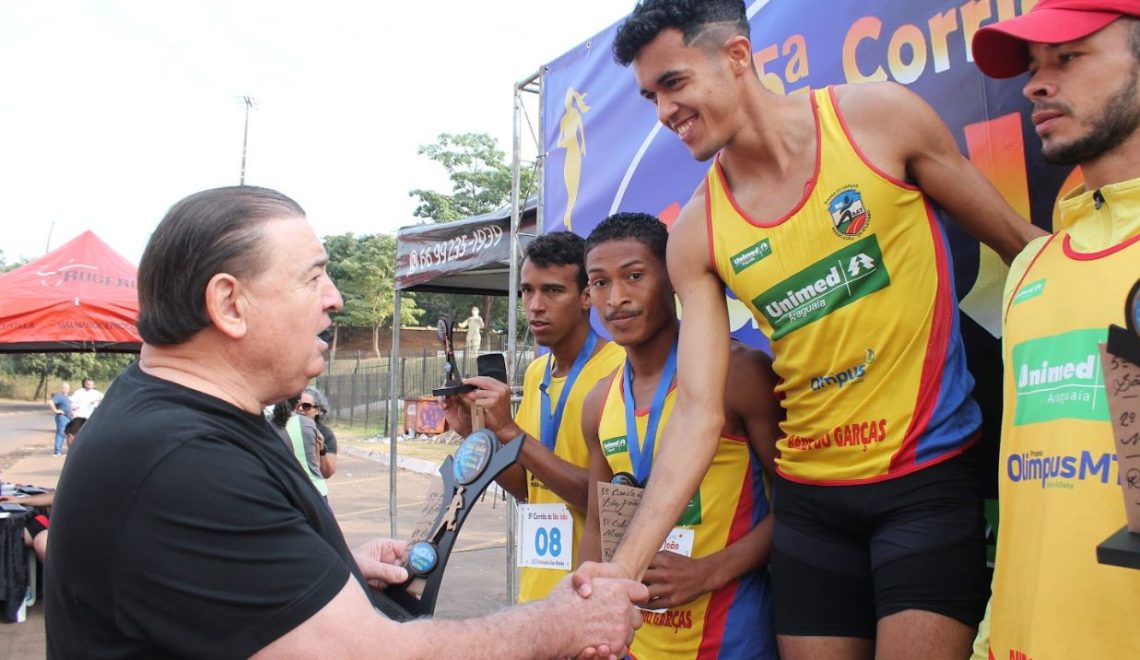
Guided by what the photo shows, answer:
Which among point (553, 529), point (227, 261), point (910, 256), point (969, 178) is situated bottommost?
point (553, 529)

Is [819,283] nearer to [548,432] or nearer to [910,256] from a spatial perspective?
[910,256]

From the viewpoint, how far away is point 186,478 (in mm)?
1253

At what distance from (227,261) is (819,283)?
55.0 inches

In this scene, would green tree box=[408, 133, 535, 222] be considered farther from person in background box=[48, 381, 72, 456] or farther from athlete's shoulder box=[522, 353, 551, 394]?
athlete's shoulder box=[522, 353, 551, 394]

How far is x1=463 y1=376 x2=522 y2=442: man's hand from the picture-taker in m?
3.06

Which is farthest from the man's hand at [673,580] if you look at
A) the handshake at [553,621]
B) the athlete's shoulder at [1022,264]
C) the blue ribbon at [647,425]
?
the athlete's shoulder at [1022,264]

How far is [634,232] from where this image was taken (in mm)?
2848

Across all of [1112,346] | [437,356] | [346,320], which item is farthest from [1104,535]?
[346,320]

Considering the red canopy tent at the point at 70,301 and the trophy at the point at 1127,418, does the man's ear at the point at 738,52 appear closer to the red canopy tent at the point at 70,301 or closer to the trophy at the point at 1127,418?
the trophy at the point at 1127,418

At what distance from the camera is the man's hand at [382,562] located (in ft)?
6.72

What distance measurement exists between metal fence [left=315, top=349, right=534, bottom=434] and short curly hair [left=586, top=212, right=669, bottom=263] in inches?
677

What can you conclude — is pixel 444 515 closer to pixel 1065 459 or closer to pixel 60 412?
pixel 1065 459

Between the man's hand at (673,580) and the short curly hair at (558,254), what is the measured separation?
1.48 metres

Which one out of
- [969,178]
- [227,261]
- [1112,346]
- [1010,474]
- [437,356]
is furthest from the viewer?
[437,356]
